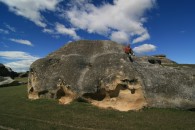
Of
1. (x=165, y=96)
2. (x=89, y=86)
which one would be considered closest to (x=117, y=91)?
(x=89, y=86)

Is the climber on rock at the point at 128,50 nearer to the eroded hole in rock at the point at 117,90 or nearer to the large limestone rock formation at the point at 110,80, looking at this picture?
the large limestone rock formation at the point at 110,80

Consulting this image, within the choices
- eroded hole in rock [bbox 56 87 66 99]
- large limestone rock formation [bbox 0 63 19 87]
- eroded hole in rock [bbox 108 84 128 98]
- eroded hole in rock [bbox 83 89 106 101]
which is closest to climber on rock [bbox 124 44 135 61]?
eroded hole in rock [bbox 108 84 128 98]

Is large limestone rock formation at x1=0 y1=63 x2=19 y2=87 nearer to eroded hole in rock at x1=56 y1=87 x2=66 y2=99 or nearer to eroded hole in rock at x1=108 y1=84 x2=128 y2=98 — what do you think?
eroded hole in rock at x1=56 y1=87 x2=66 y2=99

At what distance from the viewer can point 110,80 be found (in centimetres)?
3047

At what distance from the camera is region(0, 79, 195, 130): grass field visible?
2355cm

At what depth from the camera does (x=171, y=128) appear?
23.0 metres

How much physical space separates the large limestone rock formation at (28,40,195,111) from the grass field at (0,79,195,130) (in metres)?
1.56

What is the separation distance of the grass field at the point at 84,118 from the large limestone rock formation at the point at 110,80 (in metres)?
1.56

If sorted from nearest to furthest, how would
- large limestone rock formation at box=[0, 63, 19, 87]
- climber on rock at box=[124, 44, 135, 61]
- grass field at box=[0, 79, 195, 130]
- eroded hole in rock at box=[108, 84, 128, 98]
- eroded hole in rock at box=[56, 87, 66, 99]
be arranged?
grass field at box=[0, 79, 195, 130] → eroded hole in rock at box=[108, 84, 128, 98] → eroded hole in rock at box=[56, 87, 66, 99] → climber on rock at box=[124, 44, 135, 61] → large limestone rock formation at box=[0, 63, 19, 87]

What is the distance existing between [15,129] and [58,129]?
3.84 meters

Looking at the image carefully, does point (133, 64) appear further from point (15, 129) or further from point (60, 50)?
point (15, 129)

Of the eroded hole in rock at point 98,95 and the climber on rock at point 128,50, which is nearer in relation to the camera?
the eroded hole in rock at point 98,95

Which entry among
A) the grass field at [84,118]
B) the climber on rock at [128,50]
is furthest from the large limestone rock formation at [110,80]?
the grass field at [84,118]

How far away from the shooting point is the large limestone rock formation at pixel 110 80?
2903 centimetres
